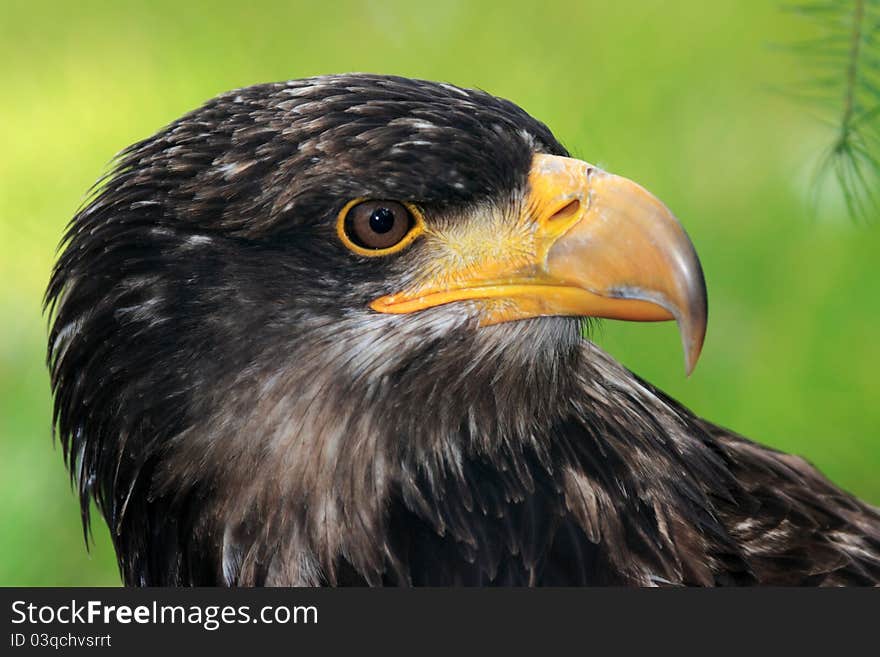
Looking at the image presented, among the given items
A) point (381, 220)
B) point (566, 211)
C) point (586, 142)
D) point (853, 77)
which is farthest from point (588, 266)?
point (586, 142)

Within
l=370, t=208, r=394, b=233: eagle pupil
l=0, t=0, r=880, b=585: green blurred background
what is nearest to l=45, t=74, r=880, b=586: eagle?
l=370, t=208, r=394, b=233: eagle pupil

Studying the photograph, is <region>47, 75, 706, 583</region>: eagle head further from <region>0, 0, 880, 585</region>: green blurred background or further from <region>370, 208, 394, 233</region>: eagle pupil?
<region>0, 0, 880, 585</region>: green blurred background

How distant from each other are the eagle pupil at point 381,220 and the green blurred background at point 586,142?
2400 mm

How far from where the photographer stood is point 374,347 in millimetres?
2455

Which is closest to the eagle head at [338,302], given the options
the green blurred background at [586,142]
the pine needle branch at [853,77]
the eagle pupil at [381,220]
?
the eagle pupil at [381,220]

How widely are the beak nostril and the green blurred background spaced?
2280 mm

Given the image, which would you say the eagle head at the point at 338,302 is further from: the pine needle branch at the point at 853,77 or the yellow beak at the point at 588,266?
the pine needle branch at the point at 853,77

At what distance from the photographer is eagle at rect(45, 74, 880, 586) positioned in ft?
7.86

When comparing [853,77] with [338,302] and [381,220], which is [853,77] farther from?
[338,302]

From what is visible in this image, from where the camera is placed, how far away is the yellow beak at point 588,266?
7.64 ft

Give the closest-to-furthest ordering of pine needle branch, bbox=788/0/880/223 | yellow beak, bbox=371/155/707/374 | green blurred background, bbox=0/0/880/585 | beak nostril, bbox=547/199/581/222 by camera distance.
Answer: yellow beak, bbox=371/155/707/374 → beak nostril, bbox=547/199/581/222 → pine needle branch, bbox=788/0/880/223 → green blurred background, bbox=0/0/880/585

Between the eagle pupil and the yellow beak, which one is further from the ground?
the eagle pupil

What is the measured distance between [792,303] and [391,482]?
10.1ft

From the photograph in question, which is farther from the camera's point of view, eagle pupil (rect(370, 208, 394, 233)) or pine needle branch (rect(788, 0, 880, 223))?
pine needle branch (rect(788, 0, 880, 223))
